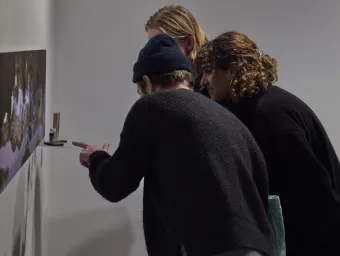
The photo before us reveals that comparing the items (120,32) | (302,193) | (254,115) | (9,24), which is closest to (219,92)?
(254,115)

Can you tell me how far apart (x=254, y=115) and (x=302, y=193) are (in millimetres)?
253

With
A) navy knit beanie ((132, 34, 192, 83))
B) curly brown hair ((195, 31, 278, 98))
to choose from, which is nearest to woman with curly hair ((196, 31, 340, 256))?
curly brown hair ((195, 31, 278, 98))

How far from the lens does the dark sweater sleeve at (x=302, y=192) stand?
1.26m

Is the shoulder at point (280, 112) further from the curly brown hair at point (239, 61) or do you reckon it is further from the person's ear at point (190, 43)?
the person's ear at point (190, 43)

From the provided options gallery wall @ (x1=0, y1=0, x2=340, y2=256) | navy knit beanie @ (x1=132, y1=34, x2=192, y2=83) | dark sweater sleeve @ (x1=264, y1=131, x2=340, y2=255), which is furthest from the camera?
gallery wall @ (x1=0, y1=0, x2=340, y2=256)

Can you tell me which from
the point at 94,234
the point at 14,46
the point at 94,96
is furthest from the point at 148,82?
the point at 94,234

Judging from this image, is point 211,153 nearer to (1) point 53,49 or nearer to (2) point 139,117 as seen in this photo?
(2) point 139,117

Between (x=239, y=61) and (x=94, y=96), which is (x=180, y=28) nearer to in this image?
(x=239, y=61)

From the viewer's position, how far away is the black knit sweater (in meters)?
0.96

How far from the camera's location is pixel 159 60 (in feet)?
3.73

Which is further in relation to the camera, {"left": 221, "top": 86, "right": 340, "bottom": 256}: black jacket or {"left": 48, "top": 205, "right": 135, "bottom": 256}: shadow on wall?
{"left": 48, "top": 205, "right": 135, "bottom": 256}: shadow on wall

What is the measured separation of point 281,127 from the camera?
4.19ft

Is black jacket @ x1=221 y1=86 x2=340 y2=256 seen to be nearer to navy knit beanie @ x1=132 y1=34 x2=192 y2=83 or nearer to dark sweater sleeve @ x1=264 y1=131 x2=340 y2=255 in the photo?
dark sweater sleeve @ x1=264 y1=131 x2=340 y2=255

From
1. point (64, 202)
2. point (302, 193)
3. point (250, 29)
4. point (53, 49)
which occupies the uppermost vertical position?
point (250, 29)
